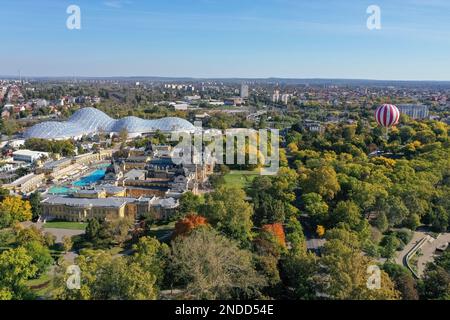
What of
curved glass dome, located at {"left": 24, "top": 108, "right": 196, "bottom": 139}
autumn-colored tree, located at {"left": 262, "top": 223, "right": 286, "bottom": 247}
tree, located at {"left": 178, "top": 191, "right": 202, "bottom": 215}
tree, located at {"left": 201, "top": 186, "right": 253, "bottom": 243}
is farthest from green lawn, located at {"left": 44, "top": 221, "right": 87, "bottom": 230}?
curved glass dome, located at {"left": 24, "top": 108, "right": 196, "bottom": 139}

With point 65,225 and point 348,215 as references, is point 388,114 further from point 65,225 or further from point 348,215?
point 65,225

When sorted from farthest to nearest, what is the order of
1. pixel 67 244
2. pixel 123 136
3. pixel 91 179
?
pixel 123 136 < pixel 91 179 < pixel 67 244

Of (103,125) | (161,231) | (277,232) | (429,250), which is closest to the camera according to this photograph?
(277,232)

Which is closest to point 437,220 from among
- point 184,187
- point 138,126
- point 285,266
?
point 285,266

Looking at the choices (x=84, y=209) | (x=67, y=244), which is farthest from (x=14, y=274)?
(x=84, y=209)

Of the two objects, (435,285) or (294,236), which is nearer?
(435,285)

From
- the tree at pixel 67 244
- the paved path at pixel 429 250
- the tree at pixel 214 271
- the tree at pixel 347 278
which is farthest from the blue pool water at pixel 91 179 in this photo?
the paved path at pixel 429 250

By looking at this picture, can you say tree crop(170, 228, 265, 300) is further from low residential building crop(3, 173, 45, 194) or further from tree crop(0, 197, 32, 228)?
low residential building crop(3, 173, 45, 194)
